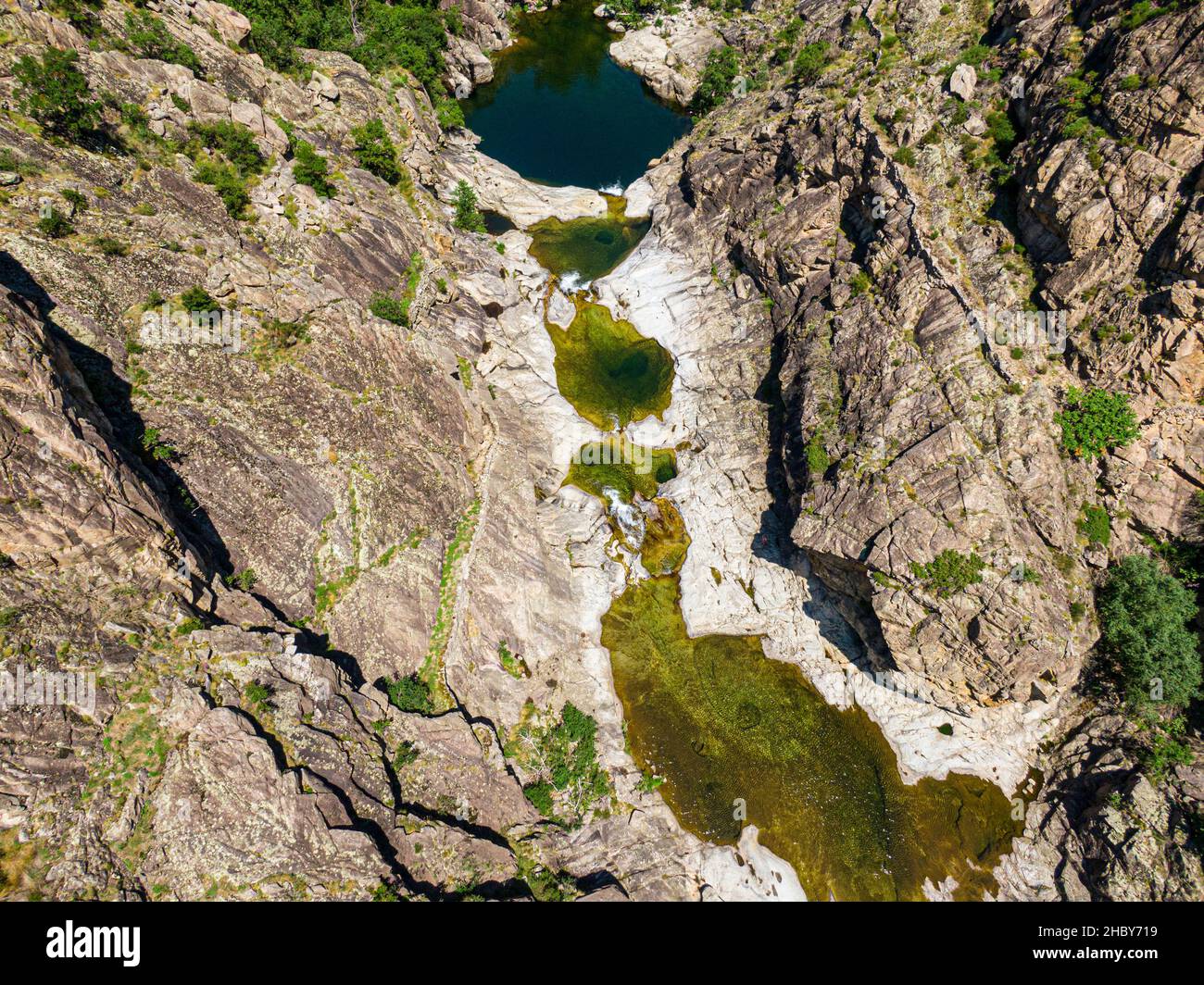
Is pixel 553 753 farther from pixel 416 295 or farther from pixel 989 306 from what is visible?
pixel 989 306

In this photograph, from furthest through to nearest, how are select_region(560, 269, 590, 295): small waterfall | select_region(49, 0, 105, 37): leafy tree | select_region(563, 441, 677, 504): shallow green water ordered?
select_region(560, 269, 590, 295): small waterfall → select_region(563, 441, 677, 504): shallow green water → select_region(49, 0, 105, 37): leafy tree

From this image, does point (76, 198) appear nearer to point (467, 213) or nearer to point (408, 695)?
point (467, 213)

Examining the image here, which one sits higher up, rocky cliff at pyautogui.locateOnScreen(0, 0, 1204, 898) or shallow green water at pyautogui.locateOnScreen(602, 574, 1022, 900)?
rocky cliff at pyautogui.locateOnScreen(0, 0, 1204, 898)

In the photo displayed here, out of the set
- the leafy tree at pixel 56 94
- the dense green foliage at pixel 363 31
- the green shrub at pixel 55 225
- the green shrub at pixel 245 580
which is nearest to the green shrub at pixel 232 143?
the leafy tree at pixel 56 94

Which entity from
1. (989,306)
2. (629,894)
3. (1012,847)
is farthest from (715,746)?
(989,306)

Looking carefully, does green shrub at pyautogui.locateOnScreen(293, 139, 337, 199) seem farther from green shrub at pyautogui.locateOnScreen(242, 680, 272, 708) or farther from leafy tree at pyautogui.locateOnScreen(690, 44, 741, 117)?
leafy tree at pyautogui.locateOnScreen(690, 44, 741, 117)

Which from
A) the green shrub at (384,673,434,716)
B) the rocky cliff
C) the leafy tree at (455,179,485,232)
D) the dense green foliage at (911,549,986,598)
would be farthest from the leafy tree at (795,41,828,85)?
the green shrub at (384,673,434,716)
